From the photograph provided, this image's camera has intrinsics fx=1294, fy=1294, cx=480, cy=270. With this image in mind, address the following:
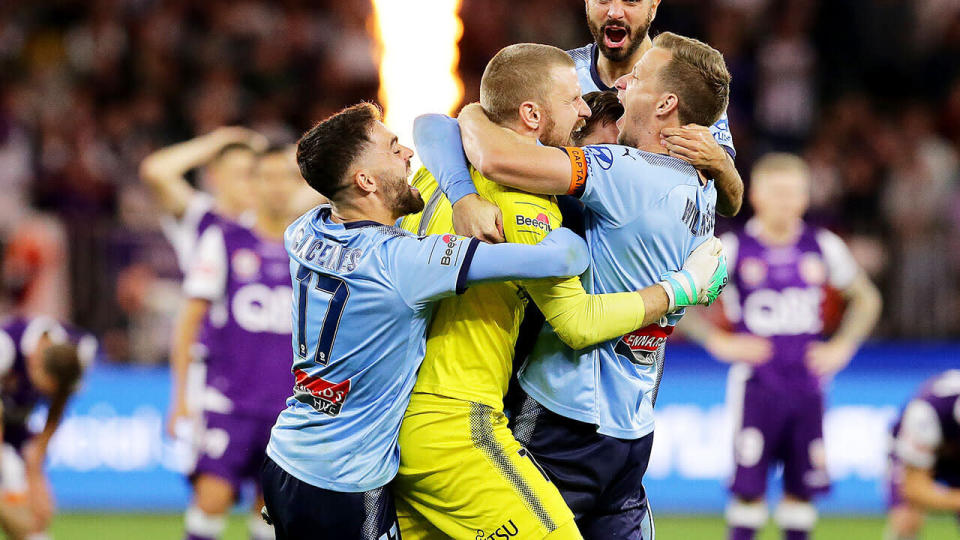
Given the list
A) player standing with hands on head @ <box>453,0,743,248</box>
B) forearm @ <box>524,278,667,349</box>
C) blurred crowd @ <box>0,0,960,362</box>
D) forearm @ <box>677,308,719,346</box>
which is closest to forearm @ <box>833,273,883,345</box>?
forearm @ <box>677,308,719,346</box>

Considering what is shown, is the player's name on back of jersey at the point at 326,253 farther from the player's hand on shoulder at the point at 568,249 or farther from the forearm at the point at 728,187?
the forearm at the point at 728,187

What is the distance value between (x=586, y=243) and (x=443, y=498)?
0.93 meters

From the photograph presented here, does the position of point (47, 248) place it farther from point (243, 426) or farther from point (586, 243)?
point (586, 243)

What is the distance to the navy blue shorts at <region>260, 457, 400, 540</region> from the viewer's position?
13.1 ft

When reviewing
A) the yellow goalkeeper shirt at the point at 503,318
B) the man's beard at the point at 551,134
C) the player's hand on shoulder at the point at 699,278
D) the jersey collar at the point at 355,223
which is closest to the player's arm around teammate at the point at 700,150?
the player's hand on shoulder at the point at 699,278

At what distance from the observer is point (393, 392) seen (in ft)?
13.2

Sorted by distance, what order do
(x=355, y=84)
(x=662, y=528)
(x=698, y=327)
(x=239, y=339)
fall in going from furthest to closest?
(x=355, y=84) → (x=662, y=528) → (x=698, y=327) → (x=239, y=339)

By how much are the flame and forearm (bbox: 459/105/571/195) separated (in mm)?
6969

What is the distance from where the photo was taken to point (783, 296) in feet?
28.8

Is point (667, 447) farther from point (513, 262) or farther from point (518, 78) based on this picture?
point (513, 262)

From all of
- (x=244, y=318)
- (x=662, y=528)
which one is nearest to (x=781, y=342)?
(x=662, y=528)

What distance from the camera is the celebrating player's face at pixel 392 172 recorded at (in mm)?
4145

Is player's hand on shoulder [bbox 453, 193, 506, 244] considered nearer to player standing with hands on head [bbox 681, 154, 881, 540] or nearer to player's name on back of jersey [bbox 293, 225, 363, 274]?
player's name on back of jersey [bbox 293, 225, 363, 274]

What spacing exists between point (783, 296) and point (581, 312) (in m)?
5.14
